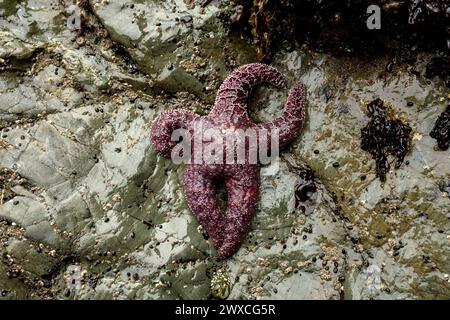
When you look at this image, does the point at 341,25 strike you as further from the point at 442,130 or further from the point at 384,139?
the point at 442,130

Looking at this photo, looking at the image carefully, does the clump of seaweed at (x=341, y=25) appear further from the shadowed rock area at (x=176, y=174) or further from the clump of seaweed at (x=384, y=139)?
the clump of seaweed at (x=384, y=139)

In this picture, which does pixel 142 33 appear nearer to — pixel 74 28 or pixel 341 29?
pixel 74 28

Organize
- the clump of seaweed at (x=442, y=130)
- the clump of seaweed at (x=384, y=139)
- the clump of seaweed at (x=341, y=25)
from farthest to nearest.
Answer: the clump of seaweed at (x=384, y=139) → the clump of seaweed at (x=442, y=130) → the clump of seaweed at (x=341, y=25)

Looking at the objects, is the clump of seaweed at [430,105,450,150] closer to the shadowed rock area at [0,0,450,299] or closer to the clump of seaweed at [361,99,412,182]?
the shadowed rock area at [0,0,450,299]

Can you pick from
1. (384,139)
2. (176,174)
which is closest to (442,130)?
(384,139)

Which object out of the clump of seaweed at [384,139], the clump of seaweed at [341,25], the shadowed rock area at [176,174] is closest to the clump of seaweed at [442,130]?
the shadowed rock area at [176,174]
